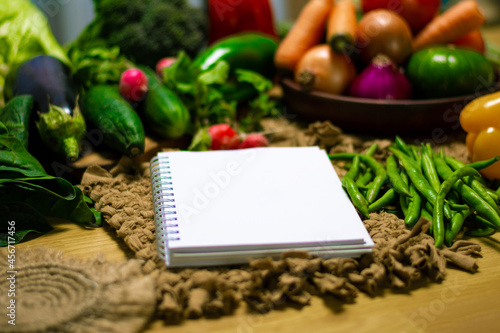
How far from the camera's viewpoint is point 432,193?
0.87 m

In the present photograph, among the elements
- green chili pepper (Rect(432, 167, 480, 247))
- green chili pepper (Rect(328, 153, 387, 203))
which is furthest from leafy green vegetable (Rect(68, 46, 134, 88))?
green chili pepper (Rect(432, 167, 480, 247))

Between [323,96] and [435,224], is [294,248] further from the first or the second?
[323,96]

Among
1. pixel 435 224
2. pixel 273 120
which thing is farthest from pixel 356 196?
pixel 273 120

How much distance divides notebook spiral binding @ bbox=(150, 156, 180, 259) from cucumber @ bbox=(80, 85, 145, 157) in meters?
0.07

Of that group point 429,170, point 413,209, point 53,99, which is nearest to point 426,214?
point 413,209

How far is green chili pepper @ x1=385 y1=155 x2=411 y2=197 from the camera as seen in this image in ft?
2.91

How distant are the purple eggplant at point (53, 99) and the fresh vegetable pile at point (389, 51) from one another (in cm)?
60

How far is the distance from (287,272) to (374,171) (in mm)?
394

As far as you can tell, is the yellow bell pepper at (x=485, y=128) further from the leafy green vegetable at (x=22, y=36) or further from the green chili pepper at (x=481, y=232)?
the leafy green vegetable at (x=22, y=36)

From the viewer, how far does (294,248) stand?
747mm

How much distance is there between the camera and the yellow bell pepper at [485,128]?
968 millimetres

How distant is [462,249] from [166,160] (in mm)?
590

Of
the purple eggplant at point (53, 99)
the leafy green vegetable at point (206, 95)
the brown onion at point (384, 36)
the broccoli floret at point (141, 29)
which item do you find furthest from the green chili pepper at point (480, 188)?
the broccoli floret at point (141, 29)

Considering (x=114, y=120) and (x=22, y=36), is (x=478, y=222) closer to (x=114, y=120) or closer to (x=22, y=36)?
(x=114, y=120)
